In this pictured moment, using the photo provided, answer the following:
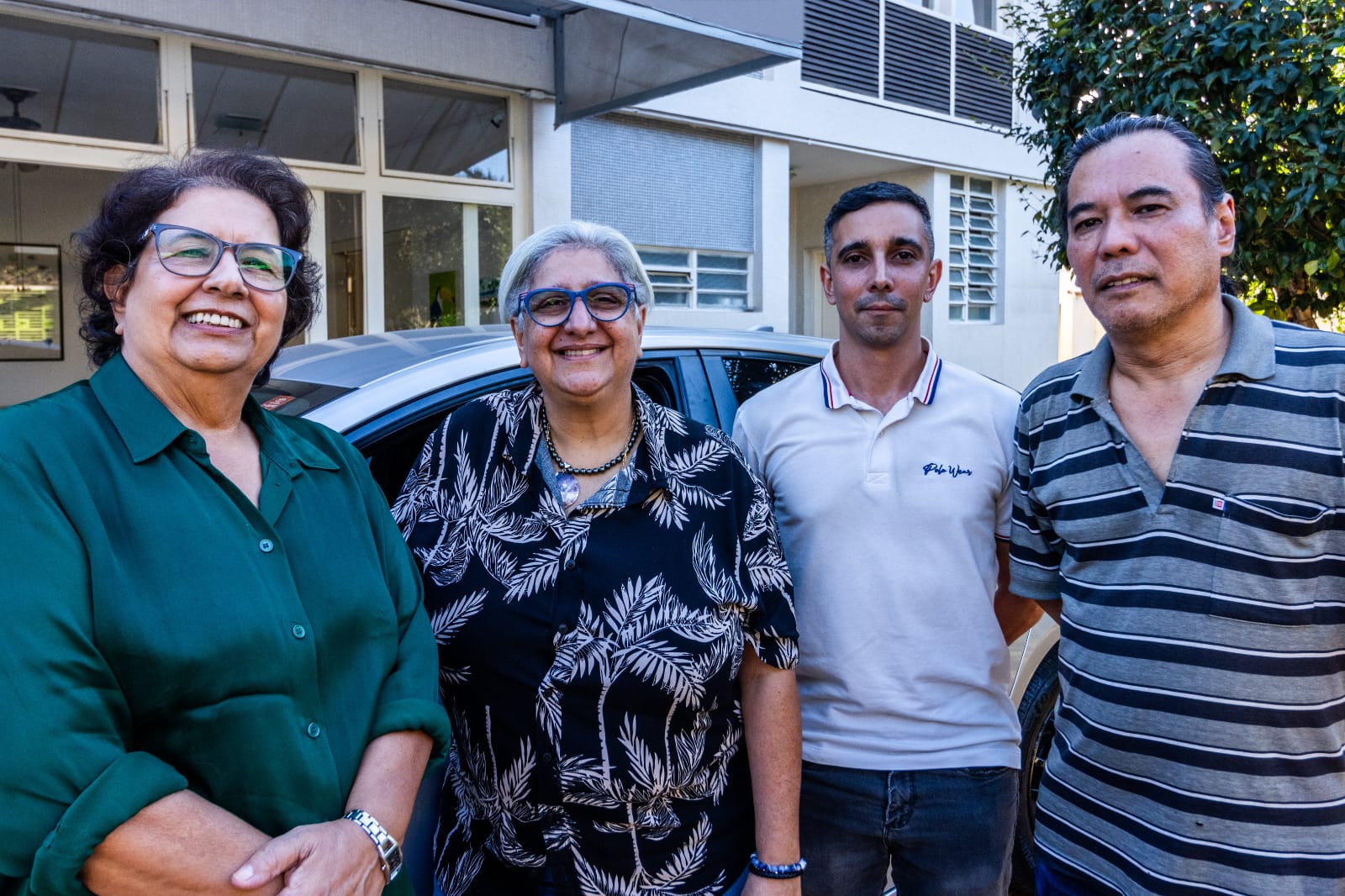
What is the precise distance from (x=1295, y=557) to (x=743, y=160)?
968 cm

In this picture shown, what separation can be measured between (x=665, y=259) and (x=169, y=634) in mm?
9212

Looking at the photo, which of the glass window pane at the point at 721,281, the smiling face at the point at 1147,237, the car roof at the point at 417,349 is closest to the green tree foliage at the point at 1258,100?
the car roof at the point at 417,349

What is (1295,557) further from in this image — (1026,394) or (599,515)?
(599,515)

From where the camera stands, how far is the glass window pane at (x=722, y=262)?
10.6 meters

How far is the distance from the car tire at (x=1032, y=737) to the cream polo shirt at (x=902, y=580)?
3.65 feet

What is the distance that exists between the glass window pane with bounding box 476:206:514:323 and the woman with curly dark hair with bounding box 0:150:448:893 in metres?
7.35

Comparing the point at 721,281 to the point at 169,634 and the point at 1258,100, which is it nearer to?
the point at 1258,100

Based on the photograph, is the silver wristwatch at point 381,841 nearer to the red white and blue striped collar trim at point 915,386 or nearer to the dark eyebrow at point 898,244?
the red white and blue striped collar trim at point 915,386

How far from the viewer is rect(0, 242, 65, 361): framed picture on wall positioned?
7816 mm

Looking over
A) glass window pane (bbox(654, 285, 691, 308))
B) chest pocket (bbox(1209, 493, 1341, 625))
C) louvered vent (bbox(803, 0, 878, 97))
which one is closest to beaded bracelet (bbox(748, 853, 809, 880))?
chest pocket (bbox(1209, 493, 1341, 625))

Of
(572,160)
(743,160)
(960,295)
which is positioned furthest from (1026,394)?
(960,295)

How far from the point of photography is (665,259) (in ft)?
33.9

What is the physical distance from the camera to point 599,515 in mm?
1915

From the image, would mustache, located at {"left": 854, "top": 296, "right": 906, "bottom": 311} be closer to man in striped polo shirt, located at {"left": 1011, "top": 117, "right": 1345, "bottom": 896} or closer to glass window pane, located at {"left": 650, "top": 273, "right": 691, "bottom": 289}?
man in striped polo shirt, located at {"left": 1011, "top": 117, "right": 1345, "bottom": 896}
